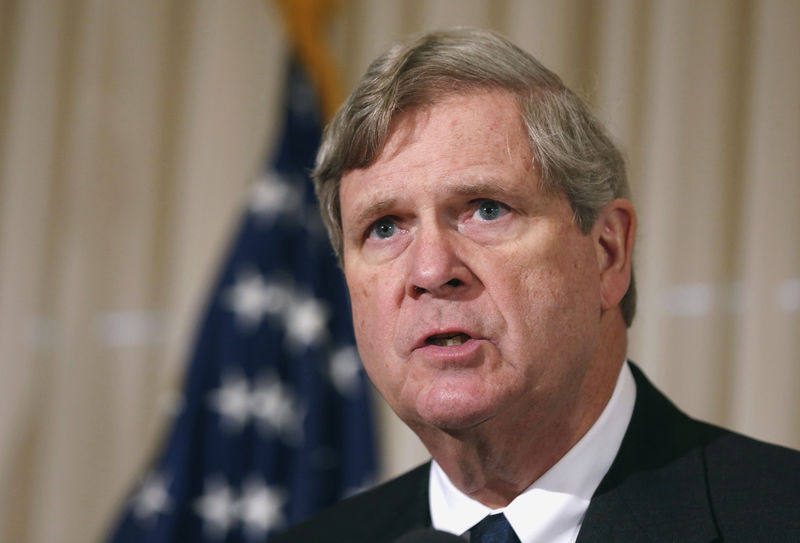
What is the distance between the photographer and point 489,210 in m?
1.67

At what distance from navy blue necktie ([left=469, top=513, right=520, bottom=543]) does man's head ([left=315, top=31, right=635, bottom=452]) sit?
0.50 feet

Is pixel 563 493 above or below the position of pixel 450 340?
below

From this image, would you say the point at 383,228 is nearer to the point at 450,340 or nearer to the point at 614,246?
the point at 450,340

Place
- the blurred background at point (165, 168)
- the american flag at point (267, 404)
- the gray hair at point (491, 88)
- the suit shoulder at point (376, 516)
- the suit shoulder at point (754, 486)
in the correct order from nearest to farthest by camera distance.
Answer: the suit shoulder at point (754, 486) < the gray hair at point (491, 88) < the suit shoulder at point (376, 516) < the blurred background at point (165, 168) < the american flag at point (267, 404)

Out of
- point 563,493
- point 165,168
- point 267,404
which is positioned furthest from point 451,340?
point 165,168

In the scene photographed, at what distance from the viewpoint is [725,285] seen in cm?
344

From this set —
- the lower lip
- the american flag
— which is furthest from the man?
the american flag

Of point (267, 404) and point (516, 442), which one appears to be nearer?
point (516, 442)

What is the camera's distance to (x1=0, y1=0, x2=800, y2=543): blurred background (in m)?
3.50

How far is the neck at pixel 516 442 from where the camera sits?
1653 millimetres

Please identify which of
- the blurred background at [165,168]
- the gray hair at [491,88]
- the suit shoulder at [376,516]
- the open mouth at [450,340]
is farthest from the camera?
the blurred background at [165,168]

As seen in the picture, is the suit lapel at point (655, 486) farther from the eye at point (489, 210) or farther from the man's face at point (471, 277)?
the eye at point (489, 210)

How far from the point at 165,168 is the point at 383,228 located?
2867mm

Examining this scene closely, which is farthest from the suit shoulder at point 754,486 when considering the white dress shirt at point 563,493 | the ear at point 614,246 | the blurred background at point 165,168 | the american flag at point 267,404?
the american flag at point 267,404
